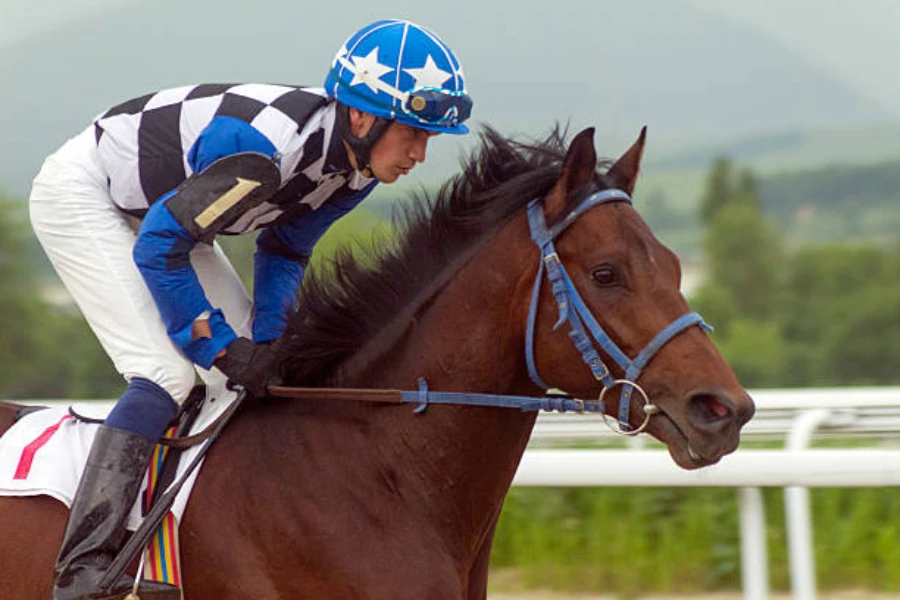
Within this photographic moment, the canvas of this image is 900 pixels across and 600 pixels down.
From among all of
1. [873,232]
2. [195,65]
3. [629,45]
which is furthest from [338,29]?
[873,232]

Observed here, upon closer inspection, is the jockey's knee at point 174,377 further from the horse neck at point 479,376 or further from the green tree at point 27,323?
the green tree at point 27,323

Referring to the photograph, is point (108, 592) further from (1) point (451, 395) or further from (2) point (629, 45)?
(2) point (629, 45)

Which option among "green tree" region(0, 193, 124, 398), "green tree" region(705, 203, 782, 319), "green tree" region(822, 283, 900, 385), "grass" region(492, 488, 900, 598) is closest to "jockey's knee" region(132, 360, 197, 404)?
"grass" region(492, 488, 900, 598)

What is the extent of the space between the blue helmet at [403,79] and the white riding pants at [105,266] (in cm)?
64

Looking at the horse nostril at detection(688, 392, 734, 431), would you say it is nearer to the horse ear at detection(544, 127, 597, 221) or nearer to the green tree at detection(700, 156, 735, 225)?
the horse ear at detection(544, 127, 597, 221)

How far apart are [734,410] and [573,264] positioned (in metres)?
0.50

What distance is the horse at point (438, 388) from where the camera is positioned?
2811mm

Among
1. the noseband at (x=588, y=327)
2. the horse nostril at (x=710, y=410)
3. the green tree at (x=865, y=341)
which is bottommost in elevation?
the green tree at (x=865, y=341)

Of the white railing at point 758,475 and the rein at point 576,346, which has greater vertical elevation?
the rein at point 576,346

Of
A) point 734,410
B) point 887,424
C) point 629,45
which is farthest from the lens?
point 629,45

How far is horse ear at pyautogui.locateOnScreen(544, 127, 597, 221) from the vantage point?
289 centimetres

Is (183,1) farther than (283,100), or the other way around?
(183,1)

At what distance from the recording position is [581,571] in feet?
17.8

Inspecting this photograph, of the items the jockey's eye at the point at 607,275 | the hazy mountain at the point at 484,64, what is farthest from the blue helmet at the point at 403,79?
the hazy mountain at the point at 484,64
